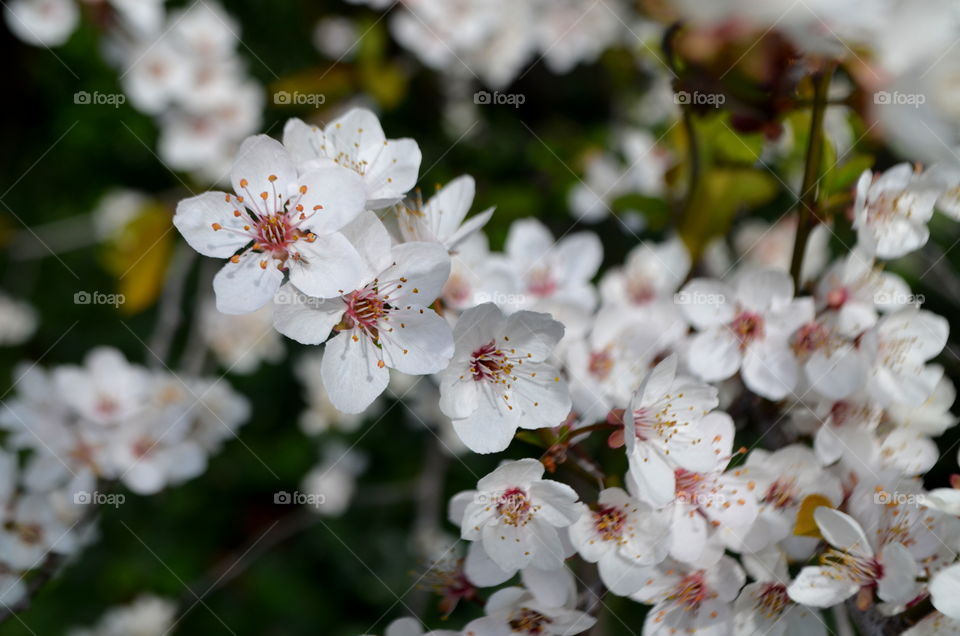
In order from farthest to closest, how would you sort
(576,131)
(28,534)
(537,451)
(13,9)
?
(576,131) → (13,9) → (28,534) → (537,451)

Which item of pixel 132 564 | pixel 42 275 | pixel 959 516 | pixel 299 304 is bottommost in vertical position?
pixel 132 564

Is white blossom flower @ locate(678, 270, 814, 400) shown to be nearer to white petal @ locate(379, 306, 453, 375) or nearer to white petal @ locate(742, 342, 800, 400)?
white petal @ locate(742, 342, 800, 400)

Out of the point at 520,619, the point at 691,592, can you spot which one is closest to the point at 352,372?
the point at 520,619

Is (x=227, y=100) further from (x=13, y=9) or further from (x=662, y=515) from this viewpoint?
(x=662, y=515)

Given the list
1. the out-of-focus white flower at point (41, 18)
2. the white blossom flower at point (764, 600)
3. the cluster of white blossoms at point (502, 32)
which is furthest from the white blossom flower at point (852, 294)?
the out-of-focus white flower at point (41, 18)

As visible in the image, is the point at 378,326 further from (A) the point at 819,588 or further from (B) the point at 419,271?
(A) the point at 819,588

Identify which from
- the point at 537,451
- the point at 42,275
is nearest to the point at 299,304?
the point at 537,451

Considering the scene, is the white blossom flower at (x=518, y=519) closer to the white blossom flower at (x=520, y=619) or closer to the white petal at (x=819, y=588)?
the white blossom flower at (x=520, y=619)
